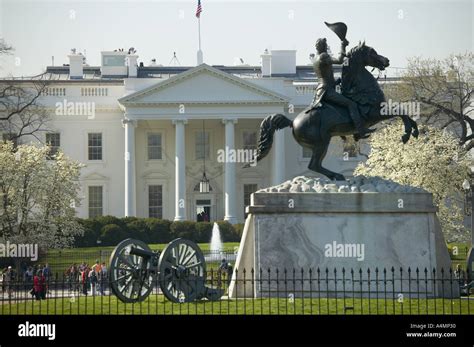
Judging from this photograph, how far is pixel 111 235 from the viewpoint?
62062 millimetres

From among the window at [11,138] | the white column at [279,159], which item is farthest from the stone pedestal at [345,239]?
the white column at [279,159]

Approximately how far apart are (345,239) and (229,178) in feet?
159

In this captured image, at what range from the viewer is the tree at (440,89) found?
190 ft

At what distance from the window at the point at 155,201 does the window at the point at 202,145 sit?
3303mm

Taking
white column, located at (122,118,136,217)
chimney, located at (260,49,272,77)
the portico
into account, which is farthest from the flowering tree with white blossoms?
chimney, located at (260,49,272,77)

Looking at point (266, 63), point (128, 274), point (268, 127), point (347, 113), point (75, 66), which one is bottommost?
point (128, 274)

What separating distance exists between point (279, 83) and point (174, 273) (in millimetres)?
52165

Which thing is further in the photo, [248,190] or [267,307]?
[248,190]

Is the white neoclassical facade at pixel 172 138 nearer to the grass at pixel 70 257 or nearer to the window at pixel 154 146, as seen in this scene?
the window at pixel 154 146

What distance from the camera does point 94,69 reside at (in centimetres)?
8425

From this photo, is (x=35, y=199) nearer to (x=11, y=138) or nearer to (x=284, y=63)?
(x=11, y=138)

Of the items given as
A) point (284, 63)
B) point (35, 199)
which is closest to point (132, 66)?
point (284, 63)
